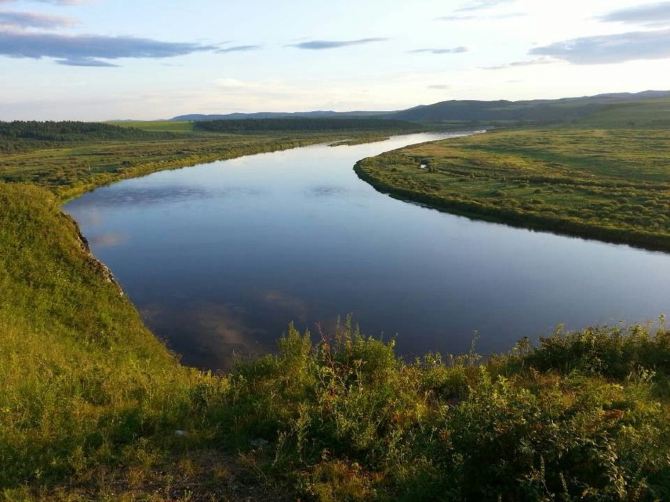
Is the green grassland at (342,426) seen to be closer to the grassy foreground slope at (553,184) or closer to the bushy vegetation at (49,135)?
the grassy foreground slope at (553,184)

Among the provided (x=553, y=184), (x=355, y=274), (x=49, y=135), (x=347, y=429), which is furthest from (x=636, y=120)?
(x=49, y=135)

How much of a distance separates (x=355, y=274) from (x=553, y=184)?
3916 cm

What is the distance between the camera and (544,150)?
97.4 m

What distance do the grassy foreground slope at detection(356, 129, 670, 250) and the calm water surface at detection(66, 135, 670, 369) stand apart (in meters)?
3.01

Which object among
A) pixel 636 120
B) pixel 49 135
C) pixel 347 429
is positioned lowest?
pixel 347 429

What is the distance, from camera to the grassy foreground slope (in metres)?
41.4

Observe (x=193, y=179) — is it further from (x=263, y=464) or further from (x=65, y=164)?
(x=263, y=464)

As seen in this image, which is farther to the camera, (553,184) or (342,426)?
(553,184)

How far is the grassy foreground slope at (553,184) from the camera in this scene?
1631 inches

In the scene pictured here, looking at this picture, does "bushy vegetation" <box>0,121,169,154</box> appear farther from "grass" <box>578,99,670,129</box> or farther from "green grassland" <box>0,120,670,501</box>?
"grass" <box>578,99,670,129</box>

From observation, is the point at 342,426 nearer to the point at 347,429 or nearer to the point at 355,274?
the point at 347,429

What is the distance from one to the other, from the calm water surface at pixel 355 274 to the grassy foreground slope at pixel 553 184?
3014 mm

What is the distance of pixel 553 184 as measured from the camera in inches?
2324

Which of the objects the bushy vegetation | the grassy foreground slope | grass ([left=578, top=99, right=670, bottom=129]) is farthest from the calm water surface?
grass ([left=578, top=99, right=670, bottom=129])
